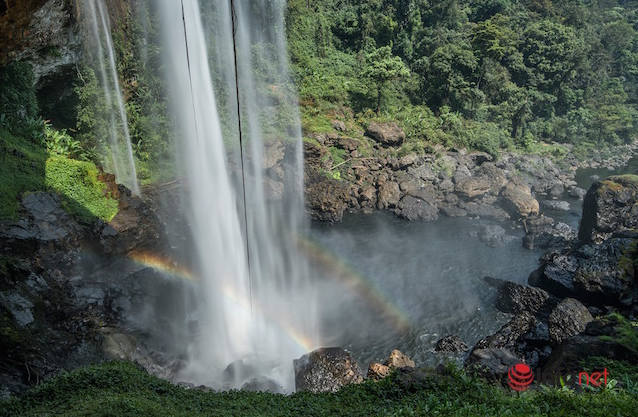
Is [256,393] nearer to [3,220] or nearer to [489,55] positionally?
[3,220]

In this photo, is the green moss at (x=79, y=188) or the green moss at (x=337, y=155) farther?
the green moss at (x=337, y=155)

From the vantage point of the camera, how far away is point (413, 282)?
21.0 metres

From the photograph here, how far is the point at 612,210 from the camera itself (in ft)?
77.5

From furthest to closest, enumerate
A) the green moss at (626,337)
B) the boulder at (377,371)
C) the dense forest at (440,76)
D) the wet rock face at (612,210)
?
the dense forest at (440,76) → the wet rock face at (612,210) → the boulder at (377,371) → the green moss at (626,337)

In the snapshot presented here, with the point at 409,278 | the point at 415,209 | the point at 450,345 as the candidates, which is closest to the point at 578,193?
the point at 415,209

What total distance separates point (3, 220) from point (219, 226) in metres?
8.36

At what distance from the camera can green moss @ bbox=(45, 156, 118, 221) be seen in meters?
17.9

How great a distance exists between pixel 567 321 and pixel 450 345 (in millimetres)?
4286

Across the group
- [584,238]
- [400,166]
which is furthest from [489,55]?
[584,238]

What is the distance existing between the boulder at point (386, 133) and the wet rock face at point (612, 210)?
13850mm

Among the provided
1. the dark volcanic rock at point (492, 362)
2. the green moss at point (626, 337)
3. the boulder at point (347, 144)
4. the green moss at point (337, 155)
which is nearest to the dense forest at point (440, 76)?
the boulder at point (347, 144)

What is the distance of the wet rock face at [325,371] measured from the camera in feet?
43.5

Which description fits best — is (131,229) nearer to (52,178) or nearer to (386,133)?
(52,178)

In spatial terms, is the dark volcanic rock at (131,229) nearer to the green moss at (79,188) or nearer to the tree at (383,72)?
the green moss at (79,188)
